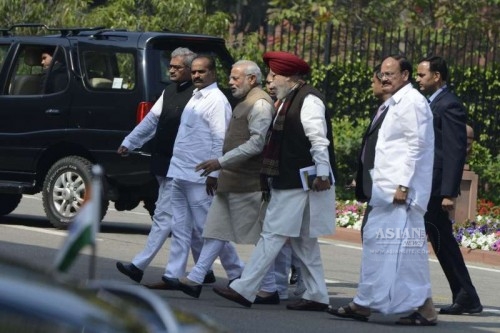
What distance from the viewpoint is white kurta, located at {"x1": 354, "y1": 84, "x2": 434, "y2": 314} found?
8.90 m

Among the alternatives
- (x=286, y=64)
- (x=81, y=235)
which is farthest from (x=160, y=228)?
(x=81, y=235)

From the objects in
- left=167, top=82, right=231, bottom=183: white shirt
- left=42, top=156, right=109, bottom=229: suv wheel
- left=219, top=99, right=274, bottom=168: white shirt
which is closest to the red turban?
left=219, top=99, right=274, bottom=168: white shirt

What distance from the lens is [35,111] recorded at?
14680mm

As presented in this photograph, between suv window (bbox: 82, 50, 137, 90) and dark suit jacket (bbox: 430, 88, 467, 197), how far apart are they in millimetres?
4961

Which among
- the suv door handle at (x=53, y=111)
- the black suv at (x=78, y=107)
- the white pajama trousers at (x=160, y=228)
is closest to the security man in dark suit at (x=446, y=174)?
the white pajama trousers at (x=160, y=228)

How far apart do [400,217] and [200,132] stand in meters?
1.83

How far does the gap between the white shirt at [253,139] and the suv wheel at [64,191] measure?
5.02m

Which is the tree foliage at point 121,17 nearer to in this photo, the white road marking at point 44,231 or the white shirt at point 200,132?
the white road marking at point 44,231

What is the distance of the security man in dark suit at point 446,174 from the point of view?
31.4 feet

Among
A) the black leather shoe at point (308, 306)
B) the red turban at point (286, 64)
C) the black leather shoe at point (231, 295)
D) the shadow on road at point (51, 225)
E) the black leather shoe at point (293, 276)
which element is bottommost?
the shadow on road at point (51, 225)

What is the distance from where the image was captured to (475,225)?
15688 millimetres

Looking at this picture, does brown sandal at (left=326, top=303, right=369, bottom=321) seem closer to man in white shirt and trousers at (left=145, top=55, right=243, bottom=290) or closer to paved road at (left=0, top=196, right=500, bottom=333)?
paved road at (left=0, top=196, right=500, bottom=333)

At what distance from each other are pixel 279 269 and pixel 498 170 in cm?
919

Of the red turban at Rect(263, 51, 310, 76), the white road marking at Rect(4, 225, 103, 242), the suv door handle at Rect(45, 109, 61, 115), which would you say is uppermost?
the red turban at Rect(263, 51, 310, 76)
